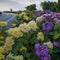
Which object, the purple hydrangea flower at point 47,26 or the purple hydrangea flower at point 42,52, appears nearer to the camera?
the purple hydrangea flower at point 42,52

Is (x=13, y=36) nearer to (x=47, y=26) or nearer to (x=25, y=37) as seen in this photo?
(x=25, y=37)

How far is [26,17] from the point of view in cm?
414

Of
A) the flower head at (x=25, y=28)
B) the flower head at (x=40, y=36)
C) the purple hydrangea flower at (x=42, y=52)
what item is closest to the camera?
the purple hydrangea flower at (x=42, y=52)

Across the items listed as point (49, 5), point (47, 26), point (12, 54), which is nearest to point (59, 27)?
point (47, 26)

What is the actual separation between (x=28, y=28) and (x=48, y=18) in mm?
298

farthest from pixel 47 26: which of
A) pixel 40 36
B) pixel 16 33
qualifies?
pixel 16 33

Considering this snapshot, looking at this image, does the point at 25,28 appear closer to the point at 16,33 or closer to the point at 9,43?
the point at 16,33

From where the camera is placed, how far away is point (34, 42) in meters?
3.54

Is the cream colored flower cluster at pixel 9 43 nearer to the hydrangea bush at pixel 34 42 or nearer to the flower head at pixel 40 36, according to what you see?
the hydrangea bush at pixel 34 42

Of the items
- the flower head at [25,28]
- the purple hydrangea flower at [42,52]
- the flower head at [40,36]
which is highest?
the flower head at [25,28]

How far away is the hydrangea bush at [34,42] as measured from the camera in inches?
136

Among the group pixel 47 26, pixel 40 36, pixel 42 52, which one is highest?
pixel 47 26

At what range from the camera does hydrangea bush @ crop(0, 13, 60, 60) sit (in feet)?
11.3

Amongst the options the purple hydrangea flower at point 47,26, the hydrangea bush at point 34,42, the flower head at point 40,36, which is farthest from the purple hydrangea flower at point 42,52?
the purple hydrangea flower at point 47,26
